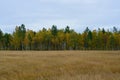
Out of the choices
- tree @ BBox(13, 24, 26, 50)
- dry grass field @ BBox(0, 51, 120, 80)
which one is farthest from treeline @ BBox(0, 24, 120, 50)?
dry grass field @ BBox(0, 51, 120, 80)

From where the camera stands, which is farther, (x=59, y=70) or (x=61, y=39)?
(x=61, y=39)

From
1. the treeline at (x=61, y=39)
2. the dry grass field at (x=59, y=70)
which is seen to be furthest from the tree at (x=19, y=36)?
the dry grass field at (x=59, y=70)

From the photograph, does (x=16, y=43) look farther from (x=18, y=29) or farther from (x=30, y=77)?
(x=30, y=77)

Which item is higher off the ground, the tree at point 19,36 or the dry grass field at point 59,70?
the tree at point 19,36

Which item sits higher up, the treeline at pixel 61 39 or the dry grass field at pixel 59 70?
the treeline at pixel 61 39

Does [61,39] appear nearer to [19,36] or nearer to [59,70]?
[19,36]

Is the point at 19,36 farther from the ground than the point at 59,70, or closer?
farther from the ground

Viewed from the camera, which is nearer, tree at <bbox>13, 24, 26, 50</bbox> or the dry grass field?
the dry grass field

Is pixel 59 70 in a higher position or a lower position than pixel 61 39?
lower

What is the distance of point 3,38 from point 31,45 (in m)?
13.1

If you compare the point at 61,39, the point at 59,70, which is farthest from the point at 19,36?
the point at 59,70

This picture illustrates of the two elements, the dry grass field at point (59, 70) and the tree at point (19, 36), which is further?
the tree at point (19, 36)

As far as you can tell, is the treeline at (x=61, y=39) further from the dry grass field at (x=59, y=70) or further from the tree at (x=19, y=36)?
the dry grass field at (x=59, y=70)

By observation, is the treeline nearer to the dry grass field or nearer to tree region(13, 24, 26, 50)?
tree region(13, 24, 26, 50)
